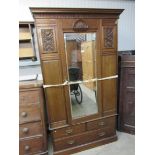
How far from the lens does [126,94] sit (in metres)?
2.24

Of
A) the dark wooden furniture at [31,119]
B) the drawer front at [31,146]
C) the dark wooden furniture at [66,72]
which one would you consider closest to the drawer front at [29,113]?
the dark wooden furniture at [31,119]

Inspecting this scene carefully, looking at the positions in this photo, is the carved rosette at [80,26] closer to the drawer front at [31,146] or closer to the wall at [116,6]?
the wall at [116,6]

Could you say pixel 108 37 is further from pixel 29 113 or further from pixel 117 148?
pixel 117 148

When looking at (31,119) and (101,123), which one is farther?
(101,123)

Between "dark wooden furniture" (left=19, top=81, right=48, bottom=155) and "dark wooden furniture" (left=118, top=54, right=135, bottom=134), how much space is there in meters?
1.19

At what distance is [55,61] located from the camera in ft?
5.60

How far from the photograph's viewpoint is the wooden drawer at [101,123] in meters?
2.03

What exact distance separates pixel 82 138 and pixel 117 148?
0.51 meters

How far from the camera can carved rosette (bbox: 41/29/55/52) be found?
1632mm

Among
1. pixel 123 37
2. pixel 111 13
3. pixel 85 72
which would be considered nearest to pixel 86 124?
pixel 85 72

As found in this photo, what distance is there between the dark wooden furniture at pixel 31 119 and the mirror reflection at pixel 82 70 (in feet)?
1.31

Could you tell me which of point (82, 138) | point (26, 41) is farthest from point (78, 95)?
point (26, 41)
